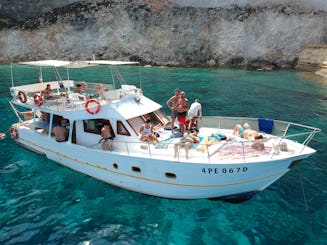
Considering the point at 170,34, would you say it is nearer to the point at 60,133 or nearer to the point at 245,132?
the point at 60,133

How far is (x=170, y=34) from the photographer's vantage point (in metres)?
54.0

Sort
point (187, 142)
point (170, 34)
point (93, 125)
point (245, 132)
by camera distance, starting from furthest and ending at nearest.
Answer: point (170, 34) < point (93, 125) < point (245, 132) < point (187, 142)

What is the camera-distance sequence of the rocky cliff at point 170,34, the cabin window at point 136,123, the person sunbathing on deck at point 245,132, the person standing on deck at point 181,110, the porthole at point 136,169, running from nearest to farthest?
1. the porthole at point 136,169
2. the person sunbathing on deck at point 245,132
3. the cabin window at point 136,123
4. the person standing on deck at point 181,110
5. the rocky cliff at point 170,34

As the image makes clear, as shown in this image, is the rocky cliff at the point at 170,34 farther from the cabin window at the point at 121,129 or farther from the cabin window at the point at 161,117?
the cabin window at the point at 121,129

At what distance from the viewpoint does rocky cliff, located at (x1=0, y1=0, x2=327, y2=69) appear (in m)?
51.5

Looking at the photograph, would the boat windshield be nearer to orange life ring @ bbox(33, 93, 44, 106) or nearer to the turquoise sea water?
the turquoise sea water

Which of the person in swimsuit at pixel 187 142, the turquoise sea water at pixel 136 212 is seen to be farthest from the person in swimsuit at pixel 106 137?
the person in swimsuit at pixel 187 142

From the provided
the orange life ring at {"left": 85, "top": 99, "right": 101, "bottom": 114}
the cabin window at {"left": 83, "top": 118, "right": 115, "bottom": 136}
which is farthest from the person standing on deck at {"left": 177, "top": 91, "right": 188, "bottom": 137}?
the orange life ring at {"left": 85, "top": 99, "right": 101, "bottom": 114}

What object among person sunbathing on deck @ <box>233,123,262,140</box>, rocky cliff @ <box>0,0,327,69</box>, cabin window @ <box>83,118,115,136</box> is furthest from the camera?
rocky cliff @ <box>0,0,327,69</box>

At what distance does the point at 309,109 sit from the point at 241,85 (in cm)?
1158

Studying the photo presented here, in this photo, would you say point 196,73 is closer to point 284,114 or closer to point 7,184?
point 284,114

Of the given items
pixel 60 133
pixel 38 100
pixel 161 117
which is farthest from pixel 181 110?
pixel 38 100

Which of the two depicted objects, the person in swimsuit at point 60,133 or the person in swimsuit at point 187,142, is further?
the person in swimsuit at point 60,133

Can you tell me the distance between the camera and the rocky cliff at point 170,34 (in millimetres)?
51500
